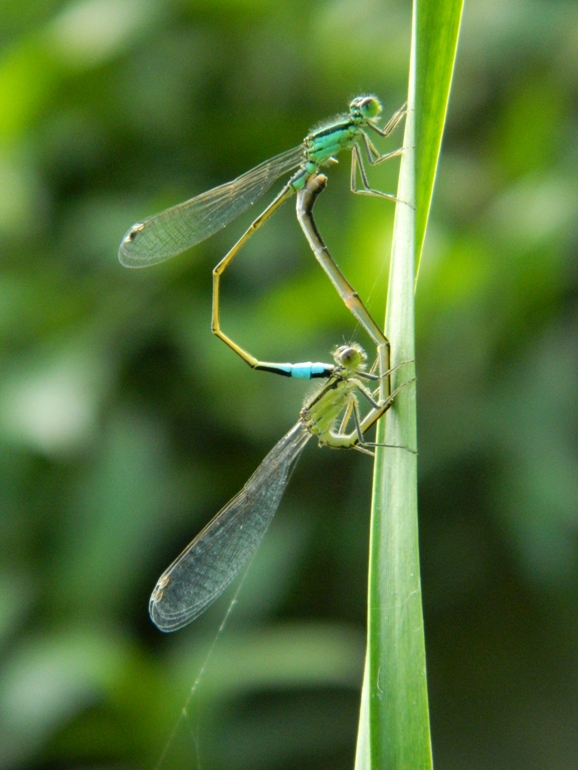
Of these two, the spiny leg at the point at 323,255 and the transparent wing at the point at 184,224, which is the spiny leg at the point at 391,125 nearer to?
the spiny leg at the point at 323,255

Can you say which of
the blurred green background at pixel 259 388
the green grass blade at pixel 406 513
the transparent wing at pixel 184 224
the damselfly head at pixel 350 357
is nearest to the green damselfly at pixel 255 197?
the transparent wing at pixel 184 224

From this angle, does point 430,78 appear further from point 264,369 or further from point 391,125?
point 264,369

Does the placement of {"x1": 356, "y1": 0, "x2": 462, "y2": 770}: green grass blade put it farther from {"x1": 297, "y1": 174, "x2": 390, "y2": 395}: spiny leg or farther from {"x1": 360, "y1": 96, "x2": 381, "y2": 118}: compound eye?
{"x1": 360, "y1": 96, "x2": 381, "y2": 118}: compound eye

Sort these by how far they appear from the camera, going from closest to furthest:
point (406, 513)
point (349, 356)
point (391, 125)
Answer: point (406, 513) < point (391, 125) < point (349, 356)

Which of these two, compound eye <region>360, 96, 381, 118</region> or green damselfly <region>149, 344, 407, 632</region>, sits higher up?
compound eye <region>360, 96, 381, 118</region>

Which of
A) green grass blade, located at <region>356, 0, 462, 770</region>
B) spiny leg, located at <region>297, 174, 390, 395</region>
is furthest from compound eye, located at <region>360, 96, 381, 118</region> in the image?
green grass blade, located at <region>356, 0, 462, 770</region>

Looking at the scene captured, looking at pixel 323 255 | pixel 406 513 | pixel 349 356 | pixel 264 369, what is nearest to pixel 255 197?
pixel 323 255

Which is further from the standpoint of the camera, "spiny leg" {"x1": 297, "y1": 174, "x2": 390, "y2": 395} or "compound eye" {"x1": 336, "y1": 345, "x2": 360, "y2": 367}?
"compound eye" {"x1": 336, "y1": 345, "x2": 360, "y2": 367}
